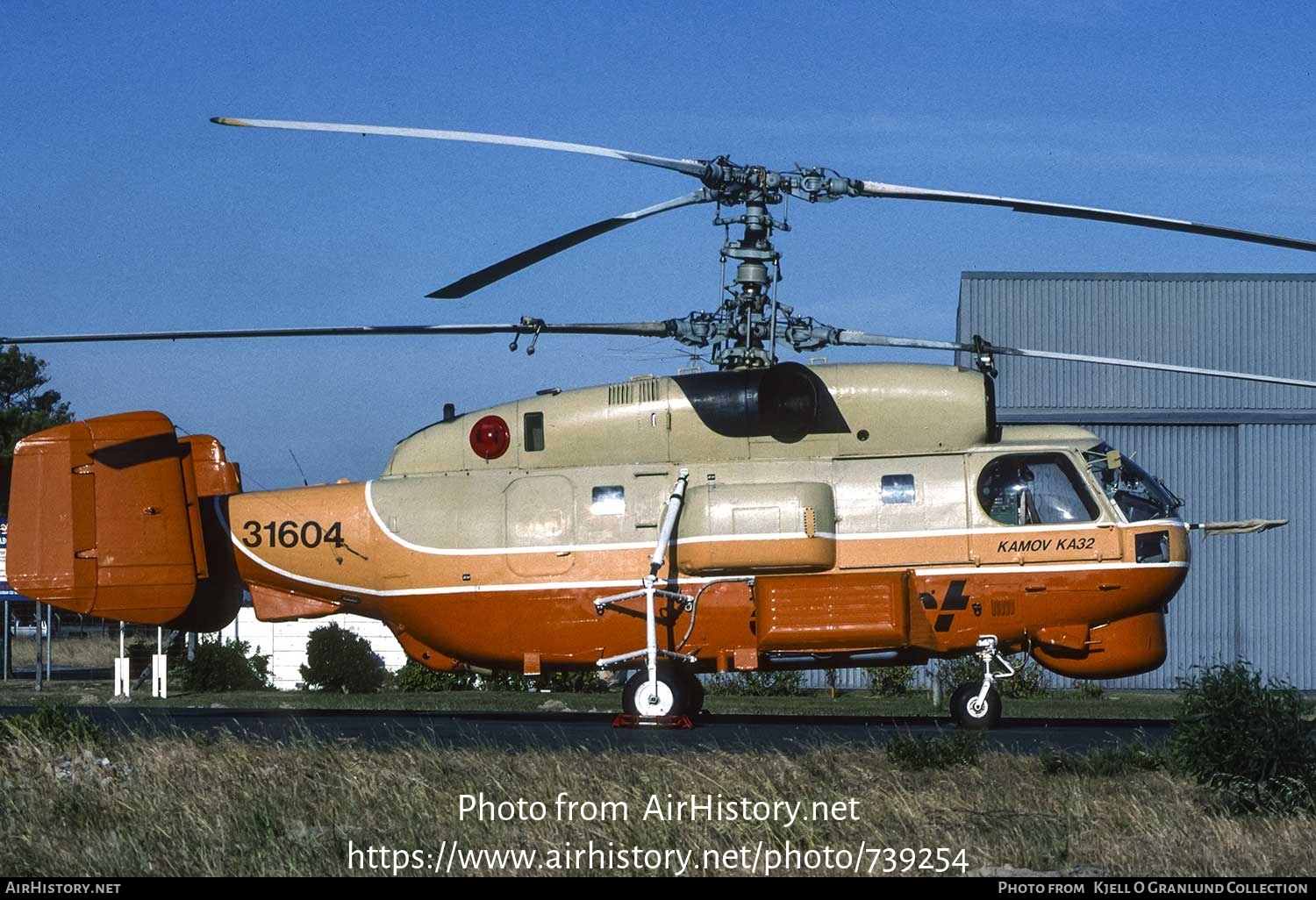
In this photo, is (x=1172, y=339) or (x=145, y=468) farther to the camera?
(x=1172, y=339)

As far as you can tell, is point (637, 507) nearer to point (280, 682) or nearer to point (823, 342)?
point (823, 342)

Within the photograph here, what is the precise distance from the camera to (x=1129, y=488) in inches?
718

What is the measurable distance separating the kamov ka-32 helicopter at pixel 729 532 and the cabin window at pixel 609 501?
2 centimetres

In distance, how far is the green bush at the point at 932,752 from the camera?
13.8 meters

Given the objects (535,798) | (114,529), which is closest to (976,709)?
(535,798)

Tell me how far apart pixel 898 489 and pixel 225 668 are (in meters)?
22.7

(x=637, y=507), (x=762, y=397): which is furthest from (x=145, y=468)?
(x=762, y=397)

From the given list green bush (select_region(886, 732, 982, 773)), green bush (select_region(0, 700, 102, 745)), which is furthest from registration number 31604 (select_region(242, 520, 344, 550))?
green bush (select_region(886, 732, 982, 773))

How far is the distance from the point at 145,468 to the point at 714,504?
7.38 meters

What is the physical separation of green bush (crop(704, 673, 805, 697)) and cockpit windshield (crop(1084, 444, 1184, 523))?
50.2 feet

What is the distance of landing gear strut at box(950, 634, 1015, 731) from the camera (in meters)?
17.9

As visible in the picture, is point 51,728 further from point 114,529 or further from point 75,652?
point 75,652

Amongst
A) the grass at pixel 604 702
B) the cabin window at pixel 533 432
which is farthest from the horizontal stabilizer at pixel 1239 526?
the cabin window at pixel 533 432
